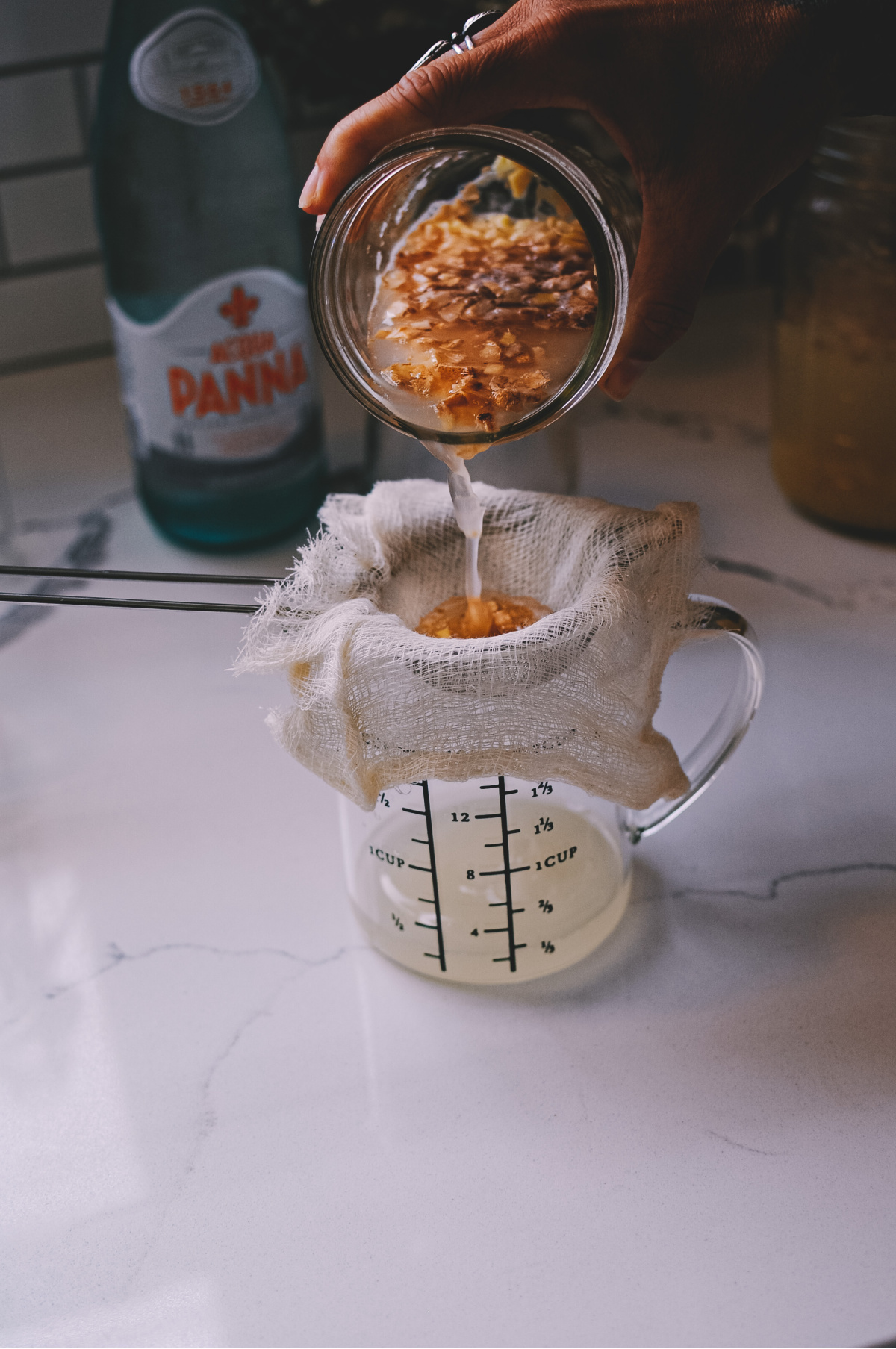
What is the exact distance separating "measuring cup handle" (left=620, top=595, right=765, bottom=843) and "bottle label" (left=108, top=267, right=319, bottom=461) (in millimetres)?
310

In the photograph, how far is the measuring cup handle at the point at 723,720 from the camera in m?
0.43

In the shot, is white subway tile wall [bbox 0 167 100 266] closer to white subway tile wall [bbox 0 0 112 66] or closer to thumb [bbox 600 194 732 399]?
white subway tile wall [bbox 0 0 112 66]

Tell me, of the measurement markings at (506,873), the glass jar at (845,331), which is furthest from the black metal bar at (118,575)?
the glass jar at (845,331)

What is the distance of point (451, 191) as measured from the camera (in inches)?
19.1

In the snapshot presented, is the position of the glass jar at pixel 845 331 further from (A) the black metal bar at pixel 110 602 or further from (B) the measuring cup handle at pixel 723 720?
(A) the black metal bar at pixel 110 602

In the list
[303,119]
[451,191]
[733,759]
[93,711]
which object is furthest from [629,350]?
[303,119]

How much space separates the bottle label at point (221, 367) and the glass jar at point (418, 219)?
19 centimetres

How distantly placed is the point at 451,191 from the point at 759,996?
0.33m

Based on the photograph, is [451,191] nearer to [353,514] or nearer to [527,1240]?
[353,514]

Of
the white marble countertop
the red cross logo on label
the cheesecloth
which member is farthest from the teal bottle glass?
the cheesecloth

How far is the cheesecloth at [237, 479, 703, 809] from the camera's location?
39cm

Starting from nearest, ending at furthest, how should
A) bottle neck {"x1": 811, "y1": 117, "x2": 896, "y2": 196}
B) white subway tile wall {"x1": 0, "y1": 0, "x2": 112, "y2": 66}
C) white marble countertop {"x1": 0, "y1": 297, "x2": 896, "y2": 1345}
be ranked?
1. white marble countertop {"x1": 0, "y1": 297, "x2": 896, "y2": 1345}
2. bottle neck {"x1": 811, "y1": 117, "x2": 896, "y2": 196}
3. white subway tile wall {"x1": 0, "y1": 0, "x2": 112, "y2": 66}

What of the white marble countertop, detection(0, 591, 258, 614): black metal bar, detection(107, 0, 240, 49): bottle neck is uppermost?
detection(107, 0, 240, 49): bottle neck

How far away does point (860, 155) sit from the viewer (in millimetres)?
597
